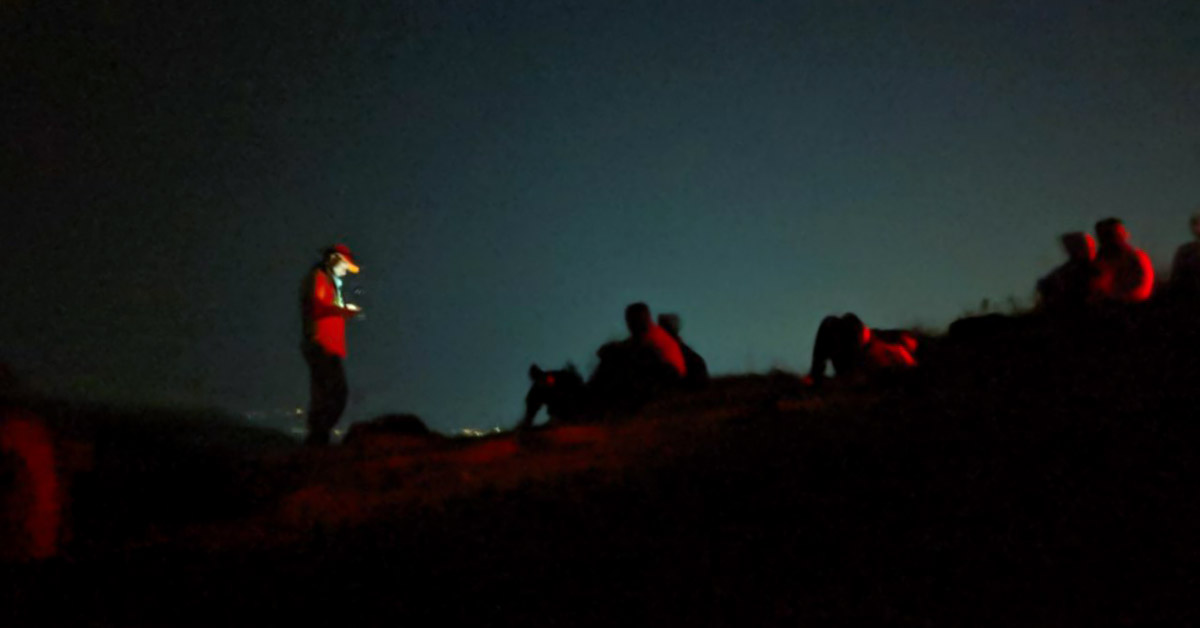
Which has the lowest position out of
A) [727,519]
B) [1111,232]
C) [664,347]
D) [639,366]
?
[727,519]

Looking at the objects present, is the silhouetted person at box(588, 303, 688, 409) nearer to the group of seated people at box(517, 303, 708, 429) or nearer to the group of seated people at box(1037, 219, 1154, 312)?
the group of seated people at box(517, 303, 708, 429)

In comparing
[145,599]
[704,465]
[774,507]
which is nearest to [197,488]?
[145,599]

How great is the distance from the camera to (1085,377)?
6.95 m

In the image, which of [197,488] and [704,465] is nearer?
[704,465]

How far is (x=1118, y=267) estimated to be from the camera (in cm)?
925

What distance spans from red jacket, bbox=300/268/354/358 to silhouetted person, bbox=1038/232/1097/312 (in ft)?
23.2

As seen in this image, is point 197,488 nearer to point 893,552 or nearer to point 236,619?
point 236,619

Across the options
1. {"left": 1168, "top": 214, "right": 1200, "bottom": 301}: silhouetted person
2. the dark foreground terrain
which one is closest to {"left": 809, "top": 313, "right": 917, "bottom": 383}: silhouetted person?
the dark foreground terrain

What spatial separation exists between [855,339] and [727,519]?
185 inches

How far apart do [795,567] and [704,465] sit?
191cm

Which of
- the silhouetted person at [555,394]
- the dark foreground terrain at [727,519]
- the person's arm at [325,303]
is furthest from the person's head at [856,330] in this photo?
the person's arm at [325,303]

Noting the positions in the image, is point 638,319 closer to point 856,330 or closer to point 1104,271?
point 856,330

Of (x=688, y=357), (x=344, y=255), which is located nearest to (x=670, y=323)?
(x=688, y=357)

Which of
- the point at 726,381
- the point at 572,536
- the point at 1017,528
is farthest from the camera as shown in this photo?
the point at 726,381
